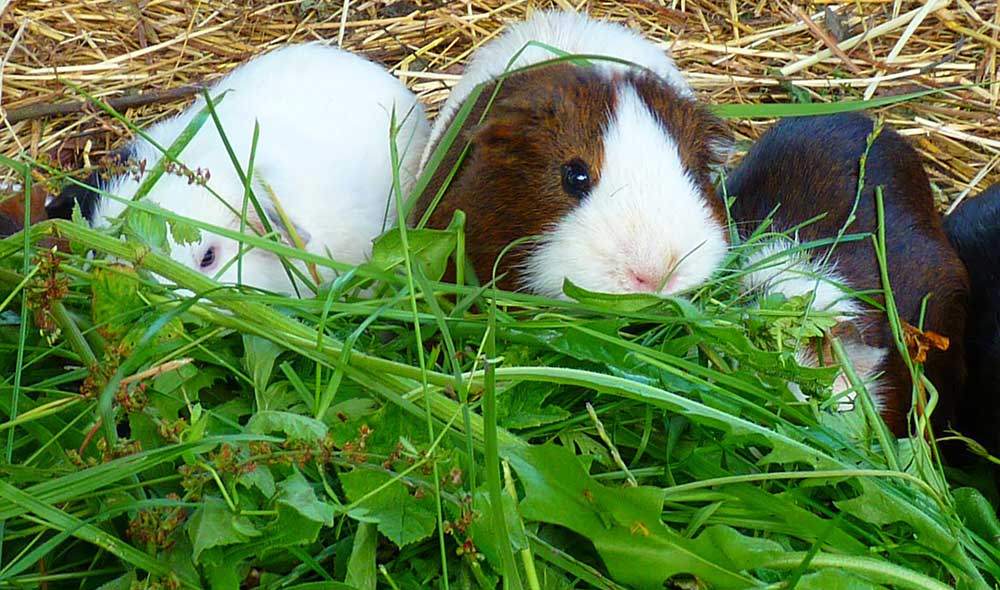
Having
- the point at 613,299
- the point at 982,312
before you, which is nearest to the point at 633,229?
the point at 613,299

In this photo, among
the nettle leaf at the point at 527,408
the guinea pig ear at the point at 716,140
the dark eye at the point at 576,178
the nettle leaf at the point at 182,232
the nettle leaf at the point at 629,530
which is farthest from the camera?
the guinea pig ear at the point at 716,140

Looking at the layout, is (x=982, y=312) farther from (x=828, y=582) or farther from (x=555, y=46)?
(x=828, y=582)

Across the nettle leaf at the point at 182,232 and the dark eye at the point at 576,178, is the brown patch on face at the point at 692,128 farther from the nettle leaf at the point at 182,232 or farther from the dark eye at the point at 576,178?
the nettle leaf at the point at 182,232

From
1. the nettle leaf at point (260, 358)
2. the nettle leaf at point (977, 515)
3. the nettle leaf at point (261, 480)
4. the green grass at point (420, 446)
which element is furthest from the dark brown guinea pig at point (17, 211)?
the nettle leaf at point (977, 515)

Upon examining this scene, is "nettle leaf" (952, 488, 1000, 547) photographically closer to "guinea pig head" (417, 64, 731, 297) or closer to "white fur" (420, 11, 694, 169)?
"guinea pig head" (417, 64, 731, 297)

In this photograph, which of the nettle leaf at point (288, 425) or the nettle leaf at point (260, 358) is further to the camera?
the nettle leaf at point (260, 358)

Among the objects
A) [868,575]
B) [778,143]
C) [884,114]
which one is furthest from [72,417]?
[884,114]

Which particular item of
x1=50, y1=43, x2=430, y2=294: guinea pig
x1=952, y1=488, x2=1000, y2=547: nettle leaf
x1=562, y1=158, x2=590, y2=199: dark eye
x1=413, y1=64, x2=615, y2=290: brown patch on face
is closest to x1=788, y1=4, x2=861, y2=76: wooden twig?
x1=50, y1=43, x2=430, y2=294: guinea pig
